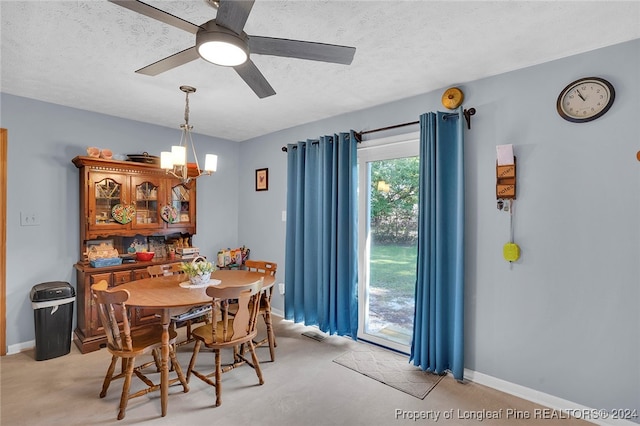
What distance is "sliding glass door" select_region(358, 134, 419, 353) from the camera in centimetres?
322

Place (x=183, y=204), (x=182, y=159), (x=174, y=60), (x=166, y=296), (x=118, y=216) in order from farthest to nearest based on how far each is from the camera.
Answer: (x=183, y=204)
(x=118, y=216)
(x=182, y=159)
(x=166, y=296)
(x=174, y=60)

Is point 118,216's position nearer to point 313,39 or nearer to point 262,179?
point 262,179

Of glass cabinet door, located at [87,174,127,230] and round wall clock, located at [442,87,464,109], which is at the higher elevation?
round wall clock, located at [442,87,464,109]

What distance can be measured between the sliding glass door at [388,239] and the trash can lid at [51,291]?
292cm

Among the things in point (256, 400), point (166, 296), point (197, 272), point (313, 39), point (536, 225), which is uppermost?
point (313, 39)

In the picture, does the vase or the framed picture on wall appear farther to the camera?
the framed picture on wall

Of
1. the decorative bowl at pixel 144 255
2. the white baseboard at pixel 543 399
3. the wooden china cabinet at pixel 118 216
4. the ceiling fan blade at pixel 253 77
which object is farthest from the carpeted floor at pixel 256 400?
the ceiling fan blade at pixel 253 77

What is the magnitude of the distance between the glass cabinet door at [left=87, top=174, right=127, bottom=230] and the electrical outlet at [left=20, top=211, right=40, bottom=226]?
0.47 metres

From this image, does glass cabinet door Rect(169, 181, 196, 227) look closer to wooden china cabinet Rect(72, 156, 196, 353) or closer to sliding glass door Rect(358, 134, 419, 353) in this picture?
wooden china cabinet Rect(72, 156, 196, 353)

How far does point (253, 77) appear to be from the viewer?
1.90 meters

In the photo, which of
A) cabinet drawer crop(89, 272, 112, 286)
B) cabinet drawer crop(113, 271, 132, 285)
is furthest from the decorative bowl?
cabinet drawer crop(89, 272, 112, 286)

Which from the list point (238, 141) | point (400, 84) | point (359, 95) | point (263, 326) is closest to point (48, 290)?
point (263, 326)

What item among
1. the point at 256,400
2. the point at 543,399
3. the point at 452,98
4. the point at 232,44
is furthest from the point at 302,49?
the point at 543,399

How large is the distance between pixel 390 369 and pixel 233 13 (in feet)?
9.43
